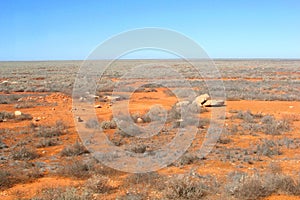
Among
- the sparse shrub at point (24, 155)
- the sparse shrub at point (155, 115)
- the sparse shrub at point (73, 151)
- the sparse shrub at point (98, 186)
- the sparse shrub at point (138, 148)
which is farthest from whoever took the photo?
the sparse shrub at point (155, 115)

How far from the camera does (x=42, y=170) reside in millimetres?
7020

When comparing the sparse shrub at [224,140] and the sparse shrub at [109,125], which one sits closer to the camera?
the sparse shrub at [224,140]

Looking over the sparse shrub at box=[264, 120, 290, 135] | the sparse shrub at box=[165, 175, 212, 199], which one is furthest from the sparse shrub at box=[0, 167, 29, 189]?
the sparse shrub at box=[264, 120, 290, 135]

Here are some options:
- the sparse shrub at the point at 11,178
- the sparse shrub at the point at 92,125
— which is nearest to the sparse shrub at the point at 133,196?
the sparse shrub at the point at 11,178

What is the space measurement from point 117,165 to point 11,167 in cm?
262

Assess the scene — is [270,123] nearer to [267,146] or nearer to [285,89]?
[267,146]

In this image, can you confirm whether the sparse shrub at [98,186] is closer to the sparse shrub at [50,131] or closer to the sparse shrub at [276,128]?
the sparse shrub at [50,131]

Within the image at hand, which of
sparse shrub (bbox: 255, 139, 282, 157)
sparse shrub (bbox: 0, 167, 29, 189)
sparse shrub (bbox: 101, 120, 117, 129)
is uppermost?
sparse shrub (bbox: 101, 120, 117, 129)

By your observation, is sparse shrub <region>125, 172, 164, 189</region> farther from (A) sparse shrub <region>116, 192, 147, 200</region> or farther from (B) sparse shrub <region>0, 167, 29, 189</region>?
(B) sparse shrub <region>0, 167, 29, 189</region>

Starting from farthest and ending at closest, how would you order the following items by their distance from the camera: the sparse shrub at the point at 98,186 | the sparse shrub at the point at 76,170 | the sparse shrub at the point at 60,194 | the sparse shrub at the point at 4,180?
the sparse shrub at the point at 76,170 < the sparse shrub at the point at 4,180 < the sparse shrub at the point at 98,186 < the sparse shrub at the point at 60,194

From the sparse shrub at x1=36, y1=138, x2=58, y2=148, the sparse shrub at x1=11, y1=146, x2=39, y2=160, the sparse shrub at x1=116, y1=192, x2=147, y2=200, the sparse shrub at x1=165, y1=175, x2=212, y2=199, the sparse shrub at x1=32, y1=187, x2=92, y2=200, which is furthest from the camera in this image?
the sparse shrub at x1=36, y1=138, x2=58, y2=148

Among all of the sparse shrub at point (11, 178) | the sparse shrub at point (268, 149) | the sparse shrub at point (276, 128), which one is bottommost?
the sparse shrub at point (268, 149)

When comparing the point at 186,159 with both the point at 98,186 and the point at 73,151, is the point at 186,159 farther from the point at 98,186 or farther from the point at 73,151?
the point at 73,151

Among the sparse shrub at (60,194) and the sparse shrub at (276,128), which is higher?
the sparse shrub at (60,194)
